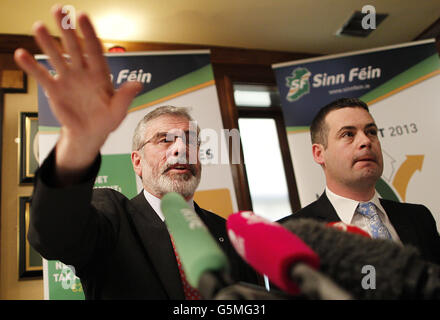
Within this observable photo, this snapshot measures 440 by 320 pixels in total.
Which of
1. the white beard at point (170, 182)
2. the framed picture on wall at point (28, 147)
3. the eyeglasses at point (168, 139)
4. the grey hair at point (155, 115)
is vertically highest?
the framed picture on wall at point (28, 147)

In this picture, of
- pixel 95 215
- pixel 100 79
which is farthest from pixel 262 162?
pixel 100 79

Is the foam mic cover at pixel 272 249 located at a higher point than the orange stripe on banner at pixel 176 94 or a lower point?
lower

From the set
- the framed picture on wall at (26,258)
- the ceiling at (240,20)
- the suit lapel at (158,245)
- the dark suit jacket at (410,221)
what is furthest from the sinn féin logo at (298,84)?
the framed picture on wall at (26,258)

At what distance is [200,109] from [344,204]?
139 cm

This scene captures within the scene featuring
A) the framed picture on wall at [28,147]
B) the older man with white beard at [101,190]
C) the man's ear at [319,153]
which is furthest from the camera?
the framed picture on wall at [28,147]

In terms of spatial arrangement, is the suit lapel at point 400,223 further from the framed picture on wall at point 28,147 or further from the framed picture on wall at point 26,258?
the framed picture on wall at point 28,147

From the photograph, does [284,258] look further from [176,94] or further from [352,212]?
[176,94]

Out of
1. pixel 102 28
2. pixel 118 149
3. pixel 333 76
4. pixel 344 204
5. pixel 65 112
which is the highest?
pixel 102 28

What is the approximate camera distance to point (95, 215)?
2.91 ft

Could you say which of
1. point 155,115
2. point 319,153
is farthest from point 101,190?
point 319,153

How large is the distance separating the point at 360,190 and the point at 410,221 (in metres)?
0.23

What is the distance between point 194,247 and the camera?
1.61 ft

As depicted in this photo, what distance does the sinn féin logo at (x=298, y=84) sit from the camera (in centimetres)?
293

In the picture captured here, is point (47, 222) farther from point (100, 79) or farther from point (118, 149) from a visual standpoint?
point (118, 149)
